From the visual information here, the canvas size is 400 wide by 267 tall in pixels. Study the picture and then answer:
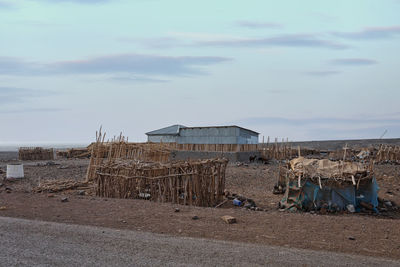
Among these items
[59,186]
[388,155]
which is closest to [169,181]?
[59,186]

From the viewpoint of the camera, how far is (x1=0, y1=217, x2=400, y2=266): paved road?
562 centimetres

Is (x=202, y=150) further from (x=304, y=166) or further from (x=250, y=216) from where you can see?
(x=250, y=216)

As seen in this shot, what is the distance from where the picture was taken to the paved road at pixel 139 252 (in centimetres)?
562

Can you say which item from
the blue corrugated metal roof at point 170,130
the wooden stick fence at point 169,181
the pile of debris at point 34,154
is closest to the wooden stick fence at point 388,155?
the blue corrugated metal roof at point 170,130

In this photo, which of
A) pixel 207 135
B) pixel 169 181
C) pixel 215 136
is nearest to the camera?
pixel 169 181

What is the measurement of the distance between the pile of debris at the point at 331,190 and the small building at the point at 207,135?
1947 centimetres

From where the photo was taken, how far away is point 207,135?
3294cm

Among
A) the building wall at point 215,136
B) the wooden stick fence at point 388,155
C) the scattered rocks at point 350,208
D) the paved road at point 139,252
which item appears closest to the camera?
the paved road at point 139,252

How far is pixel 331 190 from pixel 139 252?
735 cm

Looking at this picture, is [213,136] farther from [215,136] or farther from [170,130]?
[170,130]

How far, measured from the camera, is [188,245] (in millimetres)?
6582

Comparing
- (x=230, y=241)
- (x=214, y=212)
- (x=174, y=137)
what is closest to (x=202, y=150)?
(x=174, y=137)

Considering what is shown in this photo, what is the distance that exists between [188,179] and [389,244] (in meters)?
5.82

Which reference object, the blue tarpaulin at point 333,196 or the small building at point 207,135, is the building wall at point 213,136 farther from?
the blue tarpaulin at point 333,196
